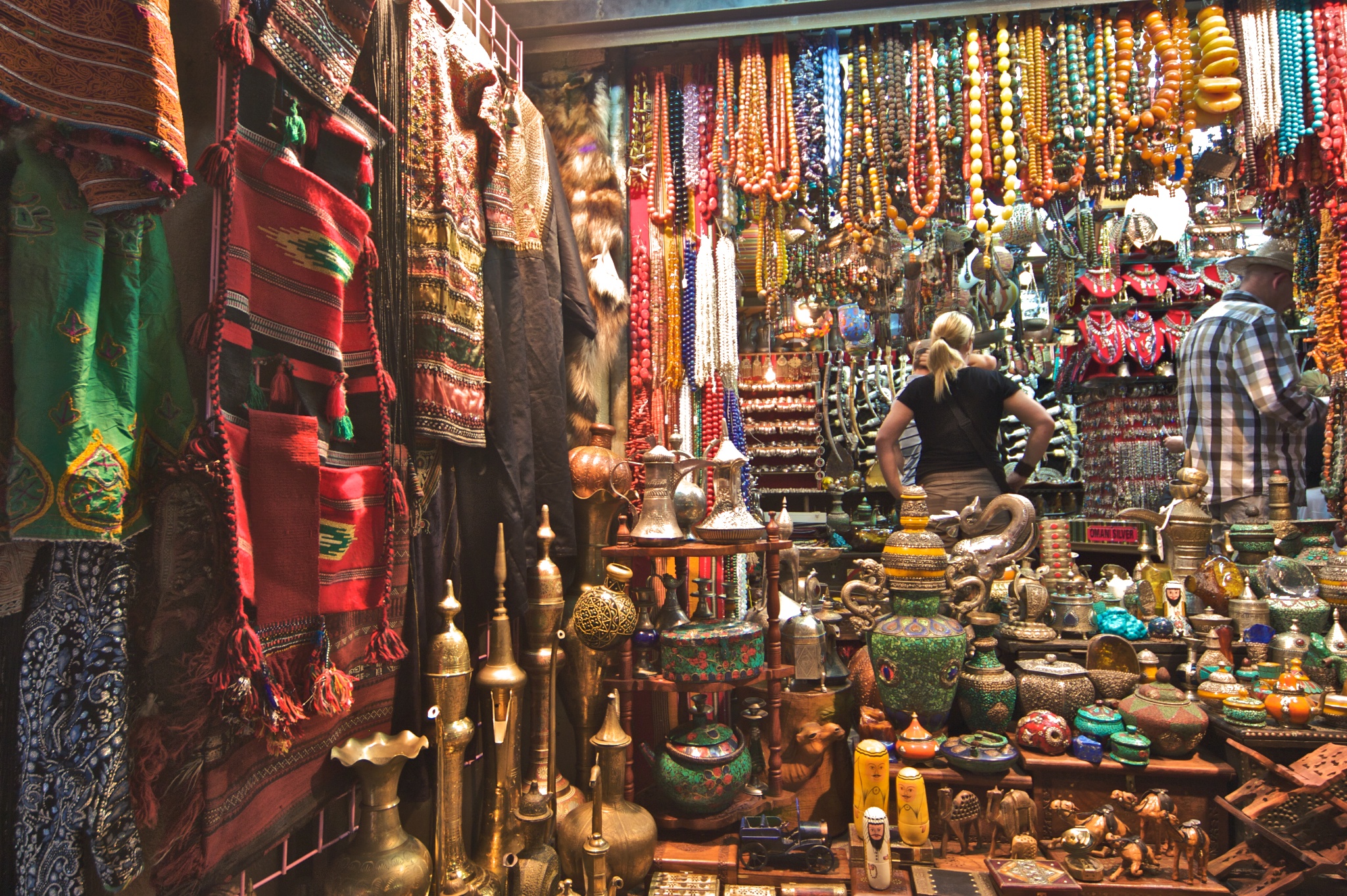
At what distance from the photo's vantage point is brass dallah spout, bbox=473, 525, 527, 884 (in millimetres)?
1948

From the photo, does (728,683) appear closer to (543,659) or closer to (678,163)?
(543,659)

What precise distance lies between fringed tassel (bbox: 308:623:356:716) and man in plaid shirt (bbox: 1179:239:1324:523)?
11.2ft

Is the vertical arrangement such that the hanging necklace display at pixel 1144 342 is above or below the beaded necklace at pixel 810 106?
below

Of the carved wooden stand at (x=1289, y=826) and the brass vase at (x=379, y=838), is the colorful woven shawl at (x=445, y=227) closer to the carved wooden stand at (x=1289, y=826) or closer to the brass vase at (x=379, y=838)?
the brass vase at (x=379, y=838)

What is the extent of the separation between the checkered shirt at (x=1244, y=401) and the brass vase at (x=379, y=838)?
137 inches

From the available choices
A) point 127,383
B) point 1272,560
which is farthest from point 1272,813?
point 127,383

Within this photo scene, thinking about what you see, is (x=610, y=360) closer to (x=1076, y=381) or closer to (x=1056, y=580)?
(x=1056, y=580)

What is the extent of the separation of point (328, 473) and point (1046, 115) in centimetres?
270

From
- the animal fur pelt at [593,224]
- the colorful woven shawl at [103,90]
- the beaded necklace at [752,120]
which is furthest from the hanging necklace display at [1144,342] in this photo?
the colorful woven shawl at [103,90]

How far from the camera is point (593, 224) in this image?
282 centimetres

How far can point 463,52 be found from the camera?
2059 mm

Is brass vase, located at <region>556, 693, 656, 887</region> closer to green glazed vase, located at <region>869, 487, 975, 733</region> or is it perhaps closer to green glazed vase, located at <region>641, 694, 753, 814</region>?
green glazed vase, located at <region>641, 694, 753, 814</region>

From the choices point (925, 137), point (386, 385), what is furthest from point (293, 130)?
point (925, 137)

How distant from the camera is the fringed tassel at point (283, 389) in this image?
137 centimetres
